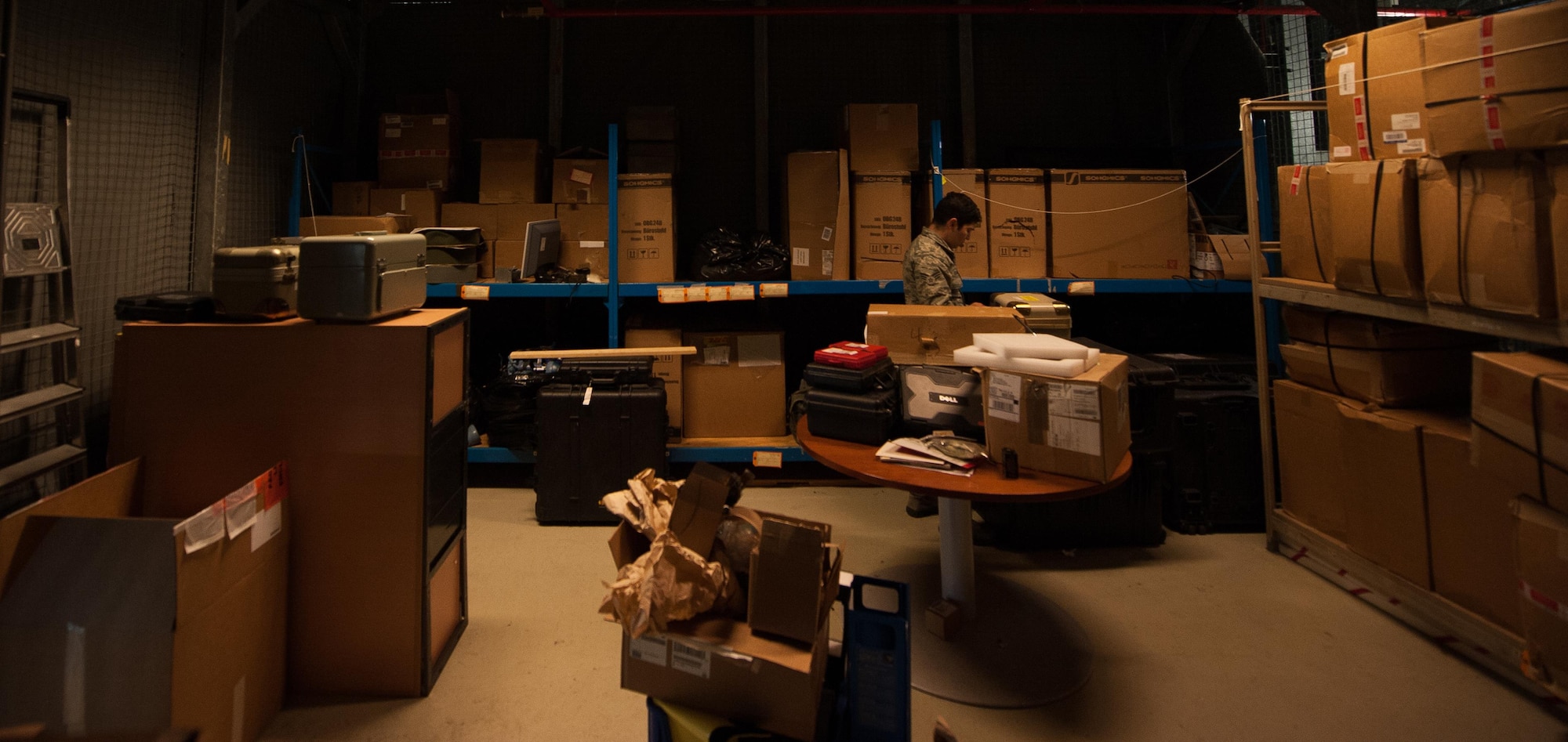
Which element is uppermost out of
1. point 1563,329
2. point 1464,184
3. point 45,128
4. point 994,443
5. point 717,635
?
point 45,128

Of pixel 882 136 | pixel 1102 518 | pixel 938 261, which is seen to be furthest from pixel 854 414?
pixel 882 136

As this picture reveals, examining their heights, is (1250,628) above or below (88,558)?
below

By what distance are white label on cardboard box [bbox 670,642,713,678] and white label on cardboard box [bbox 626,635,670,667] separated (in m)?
0.01

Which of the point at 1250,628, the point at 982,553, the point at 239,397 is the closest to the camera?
the point at 239,397

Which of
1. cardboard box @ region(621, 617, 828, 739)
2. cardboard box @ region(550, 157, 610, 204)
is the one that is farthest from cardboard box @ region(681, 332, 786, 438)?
cardboard box @ region(621, 617, 828, 739)

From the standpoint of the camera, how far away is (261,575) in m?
1.86

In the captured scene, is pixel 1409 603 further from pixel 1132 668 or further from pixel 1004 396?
pixel 1004 396

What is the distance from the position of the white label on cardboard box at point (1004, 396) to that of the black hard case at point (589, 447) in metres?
1.79

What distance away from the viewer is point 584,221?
4051 millimetres

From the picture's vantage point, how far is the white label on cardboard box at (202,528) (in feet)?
5.16

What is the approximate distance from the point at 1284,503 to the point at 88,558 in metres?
3.80

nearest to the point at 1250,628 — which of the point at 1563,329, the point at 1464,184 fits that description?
the point at 1563,329

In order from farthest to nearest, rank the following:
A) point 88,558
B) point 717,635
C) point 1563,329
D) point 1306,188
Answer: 1. point 1306,188
2. point 1563,329
3. point 88,558
4. point 717,635

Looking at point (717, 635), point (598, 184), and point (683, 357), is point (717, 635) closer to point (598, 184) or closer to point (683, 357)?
point (683, 357)
